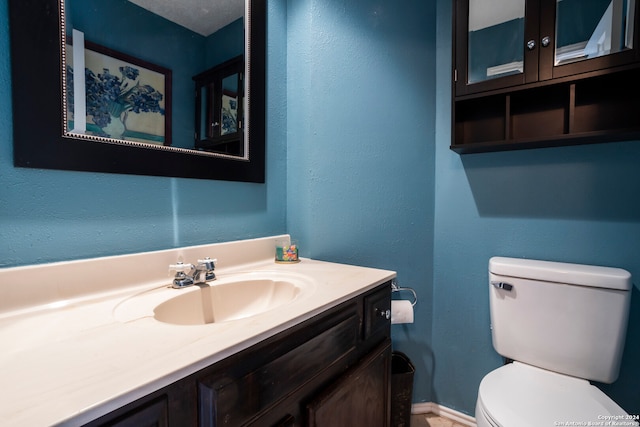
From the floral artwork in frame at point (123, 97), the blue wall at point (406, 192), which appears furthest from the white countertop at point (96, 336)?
the floral artwork in frame at point (123, 97)

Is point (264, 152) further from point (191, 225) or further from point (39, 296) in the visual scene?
point (39, 296)

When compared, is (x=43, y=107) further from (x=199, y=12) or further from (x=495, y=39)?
(x=495, y=39)

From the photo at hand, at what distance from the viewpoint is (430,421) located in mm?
1527

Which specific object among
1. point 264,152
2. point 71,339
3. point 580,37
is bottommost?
point 71,339

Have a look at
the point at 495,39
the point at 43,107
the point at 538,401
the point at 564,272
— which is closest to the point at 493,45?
the point at 495,39

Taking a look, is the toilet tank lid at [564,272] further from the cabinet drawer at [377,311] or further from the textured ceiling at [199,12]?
the textured ceiling at [199,12]

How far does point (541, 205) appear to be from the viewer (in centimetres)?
131

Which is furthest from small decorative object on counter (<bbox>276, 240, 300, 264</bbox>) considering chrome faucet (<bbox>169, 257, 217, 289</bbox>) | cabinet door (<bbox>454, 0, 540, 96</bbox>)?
cabinet door (<bbox>454, 0, 540, 96</bbox>)

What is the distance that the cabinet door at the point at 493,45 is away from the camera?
1.16 m

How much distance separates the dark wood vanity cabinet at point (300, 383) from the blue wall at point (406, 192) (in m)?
0.45

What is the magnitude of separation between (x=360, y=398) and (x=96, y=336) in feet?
2.33

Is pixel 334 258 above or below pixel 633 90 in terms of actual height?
below

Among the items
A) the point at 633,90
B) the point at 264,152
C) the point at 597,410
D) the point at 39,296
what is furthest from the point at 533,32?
the point at 39,296

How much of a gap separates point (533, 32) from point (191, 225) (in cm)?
145
